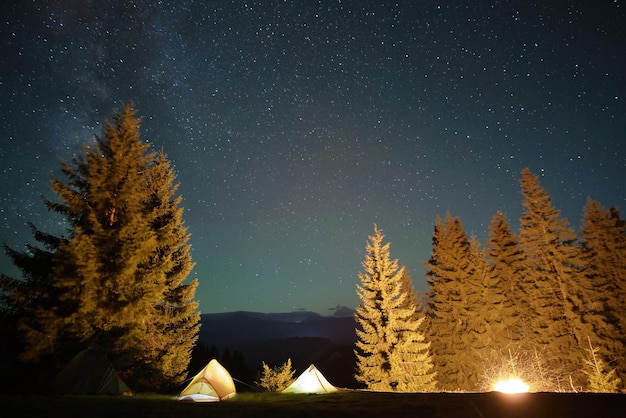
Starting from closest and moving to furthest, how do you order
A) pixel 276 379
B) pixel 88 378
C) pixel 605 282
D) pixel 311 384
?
pixel 88 378, pixel 311 384, pixel 605 282, pixel 276 379

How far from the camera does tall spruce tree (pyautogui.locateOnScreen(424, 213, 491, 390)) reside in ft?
85.5

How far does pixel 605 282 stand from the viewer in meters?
25.3

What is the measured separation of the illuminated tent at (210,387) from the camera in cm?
1221

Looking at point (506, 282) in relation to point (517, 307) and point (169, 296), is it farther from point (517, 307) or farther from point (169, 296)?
point (169, 296)

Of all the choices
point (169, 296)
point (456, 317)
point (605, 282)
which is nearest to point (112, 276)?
point (169, 296)

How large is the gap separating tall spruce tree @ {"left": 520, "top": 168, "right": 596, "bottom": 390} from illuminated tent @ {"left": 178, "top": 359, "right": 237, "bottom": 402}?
71.8 feet

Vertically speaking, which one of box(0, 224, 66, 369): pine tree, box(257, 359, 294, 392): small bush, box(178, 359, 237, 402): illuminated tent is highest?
box(0, 224, 66, 369): pine tree

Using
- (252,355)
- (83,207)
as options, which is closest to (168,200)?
(83,207)

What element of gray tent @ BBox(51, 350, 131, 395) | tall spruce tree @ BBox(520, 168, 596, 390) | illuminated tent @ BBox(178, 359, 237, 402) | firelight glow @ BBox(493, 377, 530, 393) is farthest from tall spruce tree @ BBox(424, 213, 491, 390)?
gray tent @ BBox(51, 350, 131, 395)

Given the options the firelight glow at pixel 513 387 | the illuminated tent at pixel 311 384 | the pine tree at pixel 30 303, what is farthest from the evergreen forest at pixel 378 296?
the illuminated tent at pixel 311 384

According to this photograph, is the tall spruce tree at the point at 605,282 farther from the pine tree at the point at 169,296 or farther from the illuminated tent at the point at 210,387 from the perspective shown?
the pine tree at the point at 169,296

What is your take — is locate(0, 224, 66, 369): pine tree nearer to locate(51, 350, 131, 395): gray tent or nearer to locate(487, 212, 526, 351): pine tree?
locate(51, 350, 131, 395): gray tent

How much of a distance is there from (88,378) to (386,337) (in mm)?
16678

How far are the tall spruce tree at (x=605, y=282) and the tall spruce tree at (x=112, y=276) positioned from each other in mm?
26385
